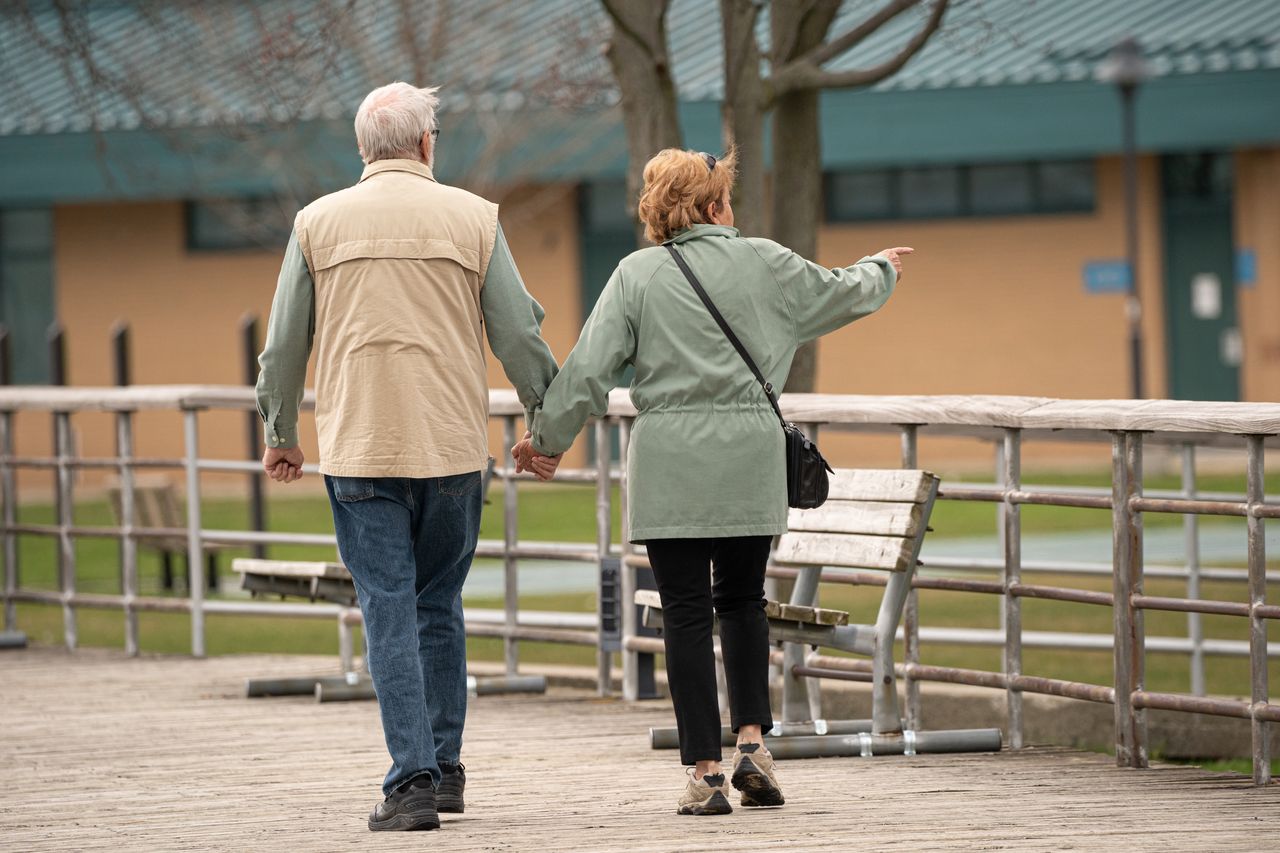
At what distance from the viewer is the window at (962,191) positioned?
26078mm

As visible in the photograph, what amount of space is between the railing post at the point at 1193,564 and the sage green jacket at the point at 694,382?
3239 mm

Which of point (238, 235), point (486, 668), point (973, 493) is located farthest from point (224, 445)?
point (973, 493)

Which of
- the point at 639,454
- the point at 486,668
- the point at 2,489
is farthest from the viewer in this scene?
the point at 2,489

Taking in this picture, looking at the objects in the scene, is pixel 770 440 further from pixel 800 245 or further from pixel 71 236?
pixel 71 236

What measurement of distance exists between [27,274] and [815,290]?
24.9m

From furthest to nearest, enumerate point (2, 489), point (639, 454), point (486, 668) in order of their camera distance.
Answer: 1. point (2, 489)
2. point (486, 668)
3. point (639, 454)

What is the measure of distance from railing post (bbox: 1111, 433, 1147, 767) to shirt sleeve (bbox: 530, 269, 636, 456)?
1.72 m

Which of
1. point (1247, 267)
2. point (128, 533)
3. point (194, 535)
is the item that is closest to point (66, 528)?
point (128, 533)

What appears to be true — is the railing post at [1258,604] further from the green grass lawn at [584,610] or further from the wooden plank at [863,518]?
the green grass lawn at [584,610]

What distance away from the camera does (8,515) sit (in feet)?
32.6

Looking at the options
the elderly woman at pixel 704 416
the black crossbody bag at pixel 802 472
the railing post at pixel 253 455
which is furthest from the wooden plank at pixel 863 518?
the railing post at pixel 253 455

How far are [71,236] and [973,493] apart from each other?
23.1m

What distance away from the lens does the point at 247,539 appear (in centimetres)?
947

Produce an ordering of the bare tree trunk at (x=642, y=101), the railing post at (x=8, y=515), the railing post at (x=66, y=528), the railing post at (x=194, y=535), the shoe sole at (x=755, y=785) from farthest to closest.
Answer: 1. the railing post at (x=8, y=515)
2. the railing post at (x=66, y=528)
3. the railing post at (x=194, y=535)
4. the bare tree trunk at (x=642, y=101)
5. the shoe sole at (x=755, y=785)
